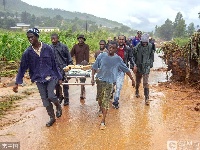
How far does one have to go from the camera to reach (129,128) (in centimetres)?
571

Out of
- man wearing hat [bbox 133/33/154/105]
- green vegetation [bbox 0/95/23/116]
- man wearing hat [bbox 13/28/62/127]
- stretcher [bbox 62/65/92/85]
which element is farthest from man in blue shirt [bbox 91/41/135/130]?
green vegetation [bbox 0/95/23/116]

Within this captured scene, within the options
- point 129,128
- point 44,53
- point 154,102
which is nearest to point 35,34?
point 44,53

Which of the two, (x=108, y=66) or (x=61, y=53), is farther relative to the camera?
(x=61, y=53)

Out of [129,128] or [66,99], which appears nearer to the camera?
[129,128]

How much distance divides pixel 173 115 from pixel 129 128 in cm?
140

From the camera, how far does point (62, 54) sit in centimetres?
705

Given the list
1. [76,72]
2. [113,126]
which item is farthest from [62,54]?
[113,126]

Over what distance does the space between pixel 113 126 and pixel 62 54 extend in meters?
2.27

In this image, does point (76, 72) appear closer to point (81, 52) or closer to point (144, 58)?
point (81, 52)

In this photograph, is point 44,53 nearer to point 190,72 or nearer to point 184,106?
point 184,106

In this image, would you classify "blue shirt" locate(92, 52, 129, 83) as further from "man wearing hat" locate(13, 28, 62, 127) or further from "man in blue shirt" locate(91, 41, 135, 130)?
"man wearing hat" locate(13, 28, 62, 127)

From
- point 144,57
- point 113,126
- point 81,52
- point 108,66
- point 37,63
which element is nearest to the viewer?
point 37,63

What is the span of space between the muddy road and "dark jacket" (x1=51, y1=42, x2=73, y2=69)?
1100mm

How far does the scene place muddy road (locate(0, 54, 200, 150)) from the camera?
491 centimetres
